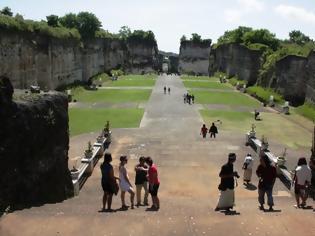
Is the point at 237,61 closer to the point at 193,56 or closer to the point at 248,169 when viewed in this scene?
the point at 193,56

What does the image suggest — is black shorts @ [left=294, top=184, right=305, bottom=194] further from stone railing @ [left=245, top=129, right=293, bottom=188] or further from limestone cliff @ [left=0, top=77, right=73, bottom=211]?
limestone cliff @ [left=0, top=77, right=73, bottom=211]

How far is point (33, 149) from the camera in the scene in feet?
36.7

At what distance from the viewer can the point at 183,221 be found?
30.5 ft

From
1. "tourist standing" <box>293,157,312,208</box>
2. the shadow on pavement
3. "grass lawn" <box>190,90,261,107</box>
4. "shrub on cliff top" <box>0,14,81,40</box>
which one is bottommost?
the shadow on pavement

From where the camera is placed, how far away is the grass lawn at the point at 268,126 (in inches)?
1032

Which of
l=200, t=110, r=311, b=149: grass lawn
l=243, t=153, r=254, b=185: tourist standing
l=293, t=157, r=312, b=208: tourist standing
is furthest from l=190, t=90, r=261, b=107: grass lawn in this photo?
l=293, t=157, r=312, b=208: tourist standing

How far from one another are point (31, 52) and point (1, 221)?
28381 millimetres

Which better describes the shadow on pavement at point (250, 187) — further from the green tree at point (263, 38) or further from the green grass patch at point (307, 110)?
the green tree at point (263, 38)

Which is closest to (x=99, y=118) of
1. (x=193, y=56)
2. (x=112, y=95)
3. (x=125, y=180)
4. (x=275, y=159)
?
(x=112, y=95)

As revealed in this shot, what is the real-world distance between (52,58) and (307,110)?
23.3 meters

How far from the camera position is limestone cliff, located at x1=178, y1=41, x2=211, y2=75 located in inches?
3583

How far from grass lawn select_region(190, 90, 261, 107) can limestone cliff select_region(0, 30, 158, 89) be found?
13.9 m

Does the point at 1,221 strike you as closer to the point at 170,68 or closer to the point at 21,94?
the point at 21,94

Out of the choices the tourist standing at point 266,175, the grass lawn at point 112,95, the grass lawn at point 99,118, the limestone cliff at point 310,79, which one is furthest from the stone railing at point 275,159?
the grass lawn at point 112,95
